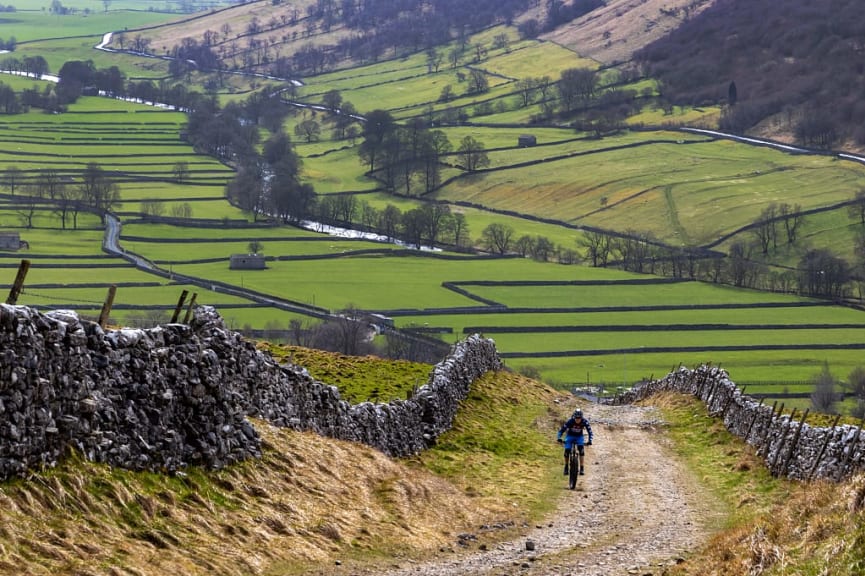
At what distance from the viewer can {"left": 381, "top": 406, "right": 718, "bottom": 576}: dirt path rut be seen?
20047mm

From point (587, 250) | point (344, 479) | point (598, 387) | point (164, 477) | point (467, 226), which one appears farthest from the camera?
point (467, 226)

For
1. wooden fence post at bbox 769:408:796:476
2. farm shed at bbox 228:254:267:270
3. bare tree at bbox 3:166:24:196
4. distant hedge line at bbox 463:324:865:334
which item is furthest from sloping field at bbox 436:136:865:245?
wooden fence post at bbox 769:408:796:476

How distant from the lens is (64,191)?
16138 centimetres

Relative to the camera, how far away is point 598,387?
90.6 m

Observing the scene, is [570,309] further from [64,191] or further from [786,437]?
[786,437]

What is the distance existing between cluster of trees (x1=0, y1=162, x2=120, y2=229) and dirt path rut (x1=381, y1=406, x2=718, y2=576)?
123576 millimetres

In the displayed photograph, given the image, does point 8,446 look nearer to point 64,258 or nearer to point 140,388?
point 140,388

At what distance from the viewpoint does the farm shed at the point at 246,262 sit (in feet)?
427

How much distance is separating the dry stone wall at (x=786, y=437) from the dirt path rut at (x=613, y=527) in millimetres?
2282

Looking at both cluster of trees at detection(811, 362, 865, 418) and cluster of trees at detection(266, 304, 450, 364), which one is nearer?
cluster of trees at detection(266, 304, 450, 364)

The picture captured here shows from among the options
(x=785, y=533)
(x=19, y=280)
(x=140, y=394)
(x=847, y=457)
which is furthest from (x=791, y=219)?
(x=19, y=280)

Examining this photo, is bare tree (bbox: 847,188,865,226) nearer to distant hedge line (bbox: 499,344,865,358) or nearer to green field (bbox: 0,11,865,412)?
green field (bbox: 0,11,865,412)

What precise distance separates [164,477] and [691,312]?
350 ft

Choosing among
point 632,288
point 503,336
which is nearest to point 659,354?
point 503,336
